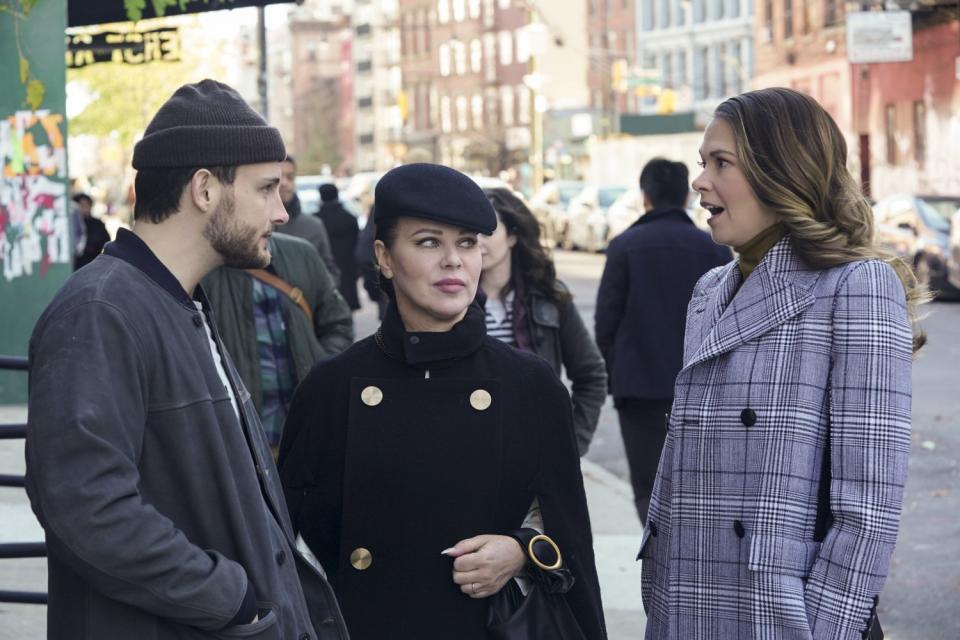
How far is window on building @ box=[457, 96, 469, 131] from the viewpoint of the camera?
10988cm

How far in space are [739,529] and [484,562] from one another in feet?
1.79

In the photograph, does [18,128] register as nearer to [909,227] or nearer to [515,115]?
[909,227]

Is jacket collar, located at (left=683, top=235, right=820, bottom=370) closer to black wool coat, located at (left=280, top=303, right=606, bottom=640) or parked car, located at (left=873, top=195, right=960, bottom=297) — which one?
black wool coat, located at (left=280, top=303, right=606, bottom=640)

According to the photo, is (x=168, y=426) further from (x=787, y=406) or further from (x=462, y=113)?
(x=462, y=113)

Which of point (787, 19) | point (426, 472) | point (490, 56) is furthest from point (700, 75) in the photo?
point (426, 472)

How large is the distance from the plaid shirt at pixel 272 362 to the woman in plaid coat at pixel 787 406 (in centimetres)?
299

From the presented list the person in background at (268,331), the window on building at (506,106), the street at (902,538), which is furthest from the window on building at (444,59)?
the person in background at (268,331)

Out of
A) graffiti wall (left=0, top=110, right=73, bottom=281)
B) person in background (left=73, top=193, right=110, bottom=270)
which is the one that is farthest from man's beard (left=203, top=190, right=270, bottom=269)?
person in background (left=73, top=193, right=110, bottom=270)

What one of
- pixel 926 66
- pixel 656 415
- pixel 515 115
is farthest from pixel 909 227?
pixel 515 115

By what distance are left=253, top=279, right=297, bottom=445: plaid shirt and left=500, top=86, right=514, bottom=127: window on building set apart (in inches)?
3814

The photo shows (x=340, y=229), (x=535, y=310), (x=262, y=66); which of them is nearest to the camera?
(x=535, y=310)

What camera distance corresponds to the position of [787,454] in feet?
11.6

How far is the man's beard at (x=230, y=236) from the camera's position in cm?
326

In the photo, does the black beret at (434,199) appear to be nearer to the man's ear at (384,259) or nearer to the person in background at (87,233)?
the man's ear at (384,259)
